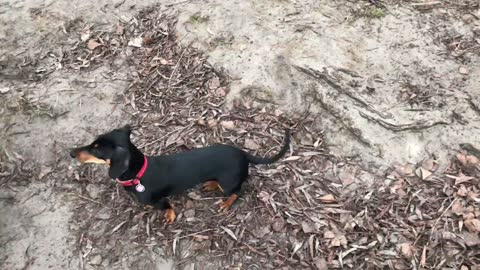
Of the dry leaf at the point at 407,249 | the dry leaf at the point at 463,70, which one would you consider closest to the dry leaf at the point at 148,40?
the dry leaf at the point at 463,70

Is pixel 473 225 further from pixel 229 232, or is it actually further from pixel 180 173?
pixel 180 173

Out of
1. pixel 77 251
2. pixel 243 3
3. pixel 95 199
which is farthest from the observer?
pixel 243 3

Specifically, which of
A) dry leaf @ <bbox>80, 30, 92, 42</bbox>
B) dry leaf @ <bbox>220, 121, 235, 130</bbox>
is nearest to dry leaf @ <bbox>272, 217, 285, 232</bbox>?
dry leaf @ <bbox>220, 121, 235, 130</bbox>

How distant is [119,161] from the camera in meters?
3.41

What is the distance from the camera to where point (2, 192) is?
4133mm

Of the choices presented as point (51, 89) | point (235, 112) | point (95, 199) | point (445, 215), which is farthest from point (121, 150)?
point (445, 215)

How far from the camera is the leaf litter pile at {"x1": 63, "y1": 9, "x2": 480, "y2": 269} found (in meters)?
3.74

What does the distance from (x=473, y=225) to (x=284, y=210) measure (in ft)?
4.44

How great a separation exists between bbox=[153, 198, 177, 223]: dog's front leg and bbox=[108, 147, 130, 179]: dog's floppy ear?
0.49 metres

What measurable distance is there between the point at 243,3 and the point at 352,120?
162 cm

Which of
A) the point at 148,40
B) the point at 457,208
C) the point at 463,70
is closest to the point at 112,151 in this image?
the point at 148,40

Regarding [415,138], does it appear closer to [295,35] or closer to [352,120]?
[352,120]

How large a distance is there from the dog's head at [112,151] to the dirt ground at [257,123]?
71cm

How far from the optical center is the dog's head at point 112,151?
339cm
